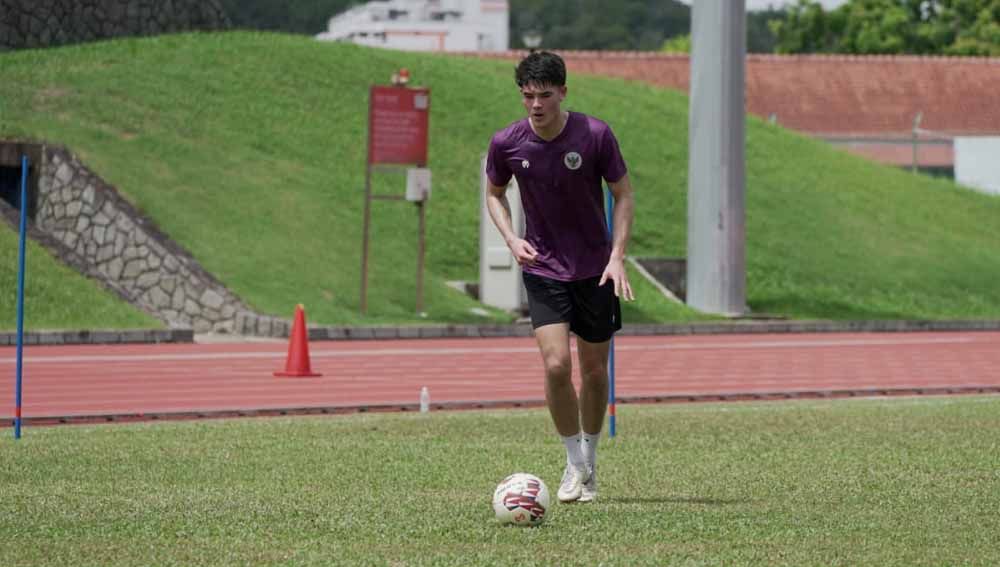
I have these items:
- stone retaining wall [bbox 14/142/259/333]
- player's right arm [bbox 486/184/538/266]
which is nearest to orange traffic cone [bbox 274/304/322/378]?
stone retaining wall [bbox 14/142/259/333]

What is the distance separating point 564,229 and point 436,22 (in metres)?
122

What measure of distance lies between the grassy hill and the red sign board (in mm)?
2396

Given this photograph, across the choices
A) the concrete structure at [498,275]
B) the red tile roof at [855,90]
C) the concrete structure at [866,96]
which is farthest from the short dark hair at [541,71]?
the red tile roof at [855,90]

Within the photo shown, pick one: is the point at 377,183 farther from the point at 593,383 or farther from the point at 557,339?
the point at 557,339

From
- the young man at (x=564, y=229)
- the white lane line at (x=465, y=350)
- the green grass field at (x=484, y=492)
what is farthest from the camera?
the white lane line at (x=465, y=350)

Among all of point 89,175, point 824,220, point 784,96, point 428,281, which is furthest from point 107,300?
point 784,96

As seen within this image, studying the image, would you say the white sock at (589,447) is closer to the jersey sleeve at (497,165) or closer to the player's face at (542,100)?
the jersey sleeve at (497,165)

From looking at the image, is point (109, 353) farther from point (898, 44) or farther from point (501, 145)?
point (898, 44)

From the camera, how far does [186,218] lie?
31.8 m

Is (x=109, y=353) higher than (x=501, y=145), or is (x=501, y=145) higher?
(x=501, y=145)

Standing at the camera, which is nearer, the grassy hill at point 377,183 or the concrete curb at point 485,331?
the concrete curb at point 485,331

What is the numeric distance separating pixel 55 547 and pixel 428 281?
991 inches

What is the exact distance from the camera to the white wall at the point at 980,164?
53.7m

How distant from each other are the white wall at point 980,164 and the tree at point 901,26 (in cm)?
3363
